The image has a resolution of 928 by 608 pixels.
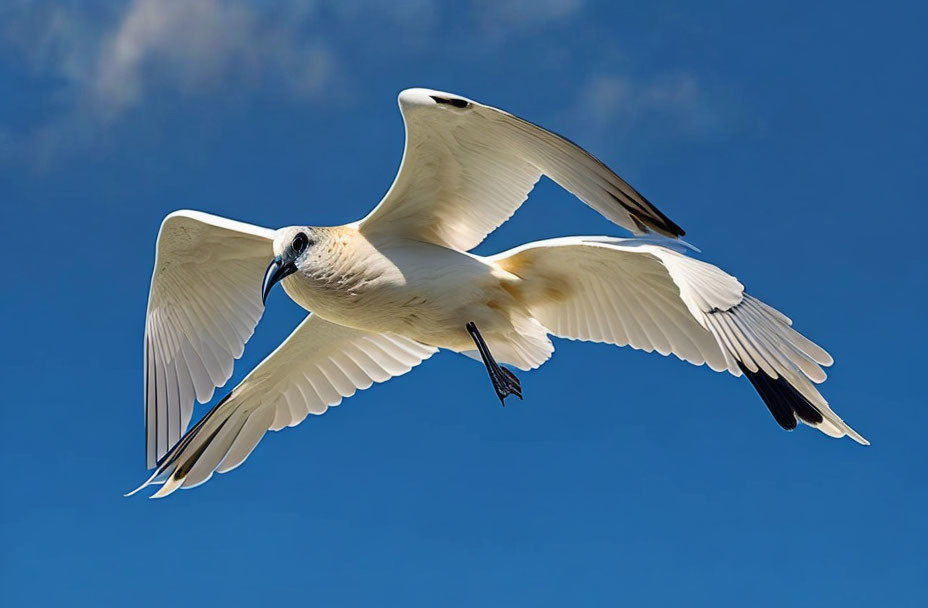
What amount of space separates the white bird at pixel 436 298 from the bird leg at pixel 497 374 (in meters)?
0.01

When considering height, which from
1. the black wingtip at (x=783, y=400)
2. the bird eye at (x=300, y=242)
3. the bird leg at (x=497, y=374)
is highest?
the bird eye at (x=300, y=242)

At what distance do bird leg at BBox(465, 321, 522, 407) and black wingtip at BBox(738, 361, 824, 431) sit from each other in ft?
6.74

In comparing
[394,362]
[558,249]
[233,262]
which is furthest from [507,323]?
[233,262]

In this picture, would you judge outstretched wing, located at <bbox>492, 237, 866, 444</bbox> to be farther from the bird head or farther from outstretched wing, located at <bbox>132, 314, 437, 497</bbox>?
outstretched wing, located at <bbox>132, 314, 437, 497</bbox>

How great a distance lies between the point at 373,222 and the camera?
807 centimetres

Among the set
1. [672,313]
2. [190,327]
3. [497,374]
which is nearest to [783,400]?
[672,313]

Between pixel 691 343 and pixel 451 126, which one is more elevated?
pixel 451 126

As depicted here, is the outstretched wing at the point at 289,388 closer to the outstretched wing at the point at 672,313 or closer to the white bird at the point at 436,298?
the white bird at the point at 436,298

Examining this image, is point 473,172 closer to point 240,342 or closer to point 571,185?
point 571,185

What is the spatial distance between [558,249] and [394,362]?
2.63m

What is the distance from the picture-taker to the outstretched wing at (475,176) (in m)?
6.81

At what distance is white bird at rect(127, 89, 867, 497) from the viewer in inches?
269

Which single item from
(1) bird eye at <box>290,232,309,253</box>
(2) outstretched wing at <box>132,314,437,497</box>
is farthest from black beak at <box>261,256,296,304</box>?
(2) outstretched wing at <box>132,314,437,497</box>

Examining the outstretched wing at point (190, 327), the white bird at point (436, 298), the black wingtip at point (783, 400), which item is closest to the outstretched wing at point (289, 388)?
the white bird at point (436, 298)
